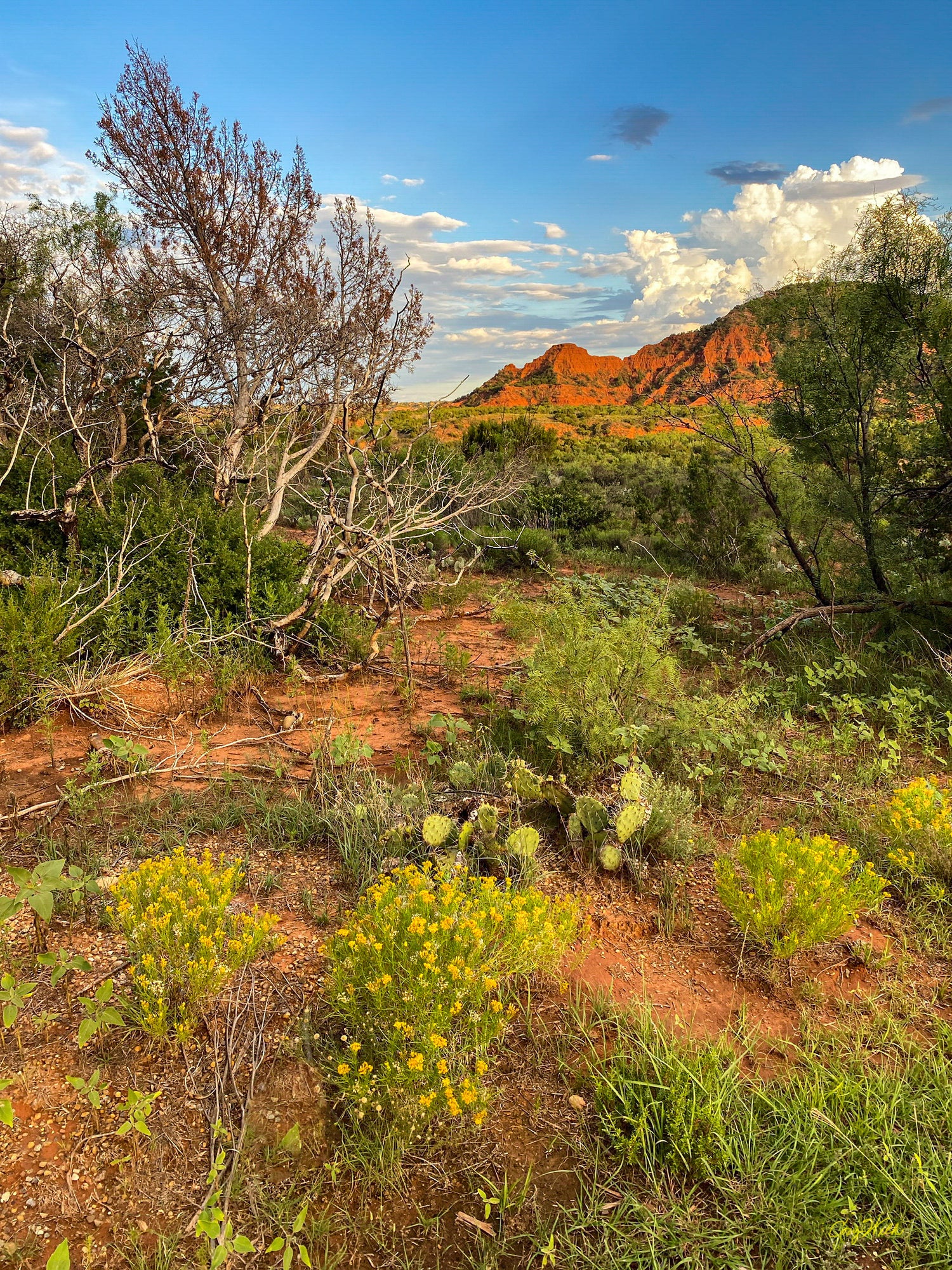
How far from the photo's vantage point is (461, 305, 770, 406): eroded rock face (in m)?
6.84

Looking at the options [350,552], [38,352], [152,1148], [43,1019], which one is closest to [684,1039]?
[152,1148]

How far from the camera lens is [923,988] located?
249 centimetres

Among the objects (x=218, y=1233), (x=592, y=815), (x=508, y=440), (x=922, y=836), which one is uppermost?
(x=508, y=440)

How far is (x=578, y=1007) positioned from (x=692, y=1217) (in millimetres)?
675

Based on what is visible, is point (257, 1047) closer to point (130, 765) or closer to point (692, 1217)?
point (692, 1217)

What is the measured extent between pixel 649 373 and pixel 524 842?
185 feet

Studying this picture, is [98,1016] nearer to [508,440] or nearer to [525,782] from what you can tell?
[525,782]

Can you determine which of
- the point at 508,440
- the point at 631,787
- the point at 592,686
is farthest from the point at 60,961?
the point at 508,440

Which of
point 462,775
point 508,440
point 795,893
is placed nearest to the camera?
point 795,893

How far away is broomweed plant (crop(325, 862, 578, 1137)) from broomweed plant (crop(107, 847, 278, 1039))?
33cm

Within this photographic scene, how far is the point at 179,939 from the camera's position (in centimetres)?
218

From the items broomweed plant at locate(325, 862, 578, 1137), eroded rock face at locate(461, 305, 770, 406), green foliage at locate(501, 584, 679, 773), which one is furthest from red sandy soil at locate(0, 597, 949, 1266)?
eroded rock face at locate(461, 305, 770, 406)

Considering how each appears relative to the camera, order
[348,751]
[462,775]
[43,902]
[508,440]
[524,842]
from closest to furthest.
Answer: [43,902]
[524,842]
[462,775]
[348,751]
[508,440]

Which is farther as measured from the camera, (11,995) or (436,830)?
(436,830)
